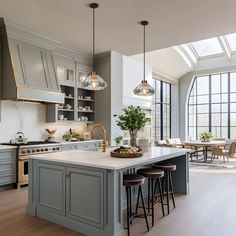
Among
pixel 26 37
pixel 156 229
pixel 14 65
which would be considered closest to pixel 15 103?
pixel 14 65

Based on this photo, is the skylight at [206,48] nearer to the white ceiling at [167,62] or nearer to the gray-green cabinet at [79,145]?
the white ceiling at [167,62]

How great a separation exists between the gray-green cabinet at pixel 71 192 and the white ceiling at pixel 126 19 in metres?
2.70

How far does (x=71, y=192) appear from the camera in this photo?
3006 millimetres

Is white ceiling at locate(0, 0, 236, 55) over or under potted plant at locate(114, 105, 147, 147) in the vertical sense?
over

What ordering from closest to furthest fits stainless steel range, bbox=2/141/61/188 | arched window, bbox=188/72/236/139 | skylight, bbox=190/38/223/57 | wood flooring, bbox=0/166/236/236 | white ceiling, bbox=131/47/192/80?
wood flooring, bbox=0/166/236/236, stainless steel range, bbox=2/141/61/188, white ceiling, bbox=131/47/192/80, skylight, bbox=190/38/223/57, arched window, bbox=188/72/236/139

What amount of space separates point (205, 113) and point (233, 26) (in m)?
6.56

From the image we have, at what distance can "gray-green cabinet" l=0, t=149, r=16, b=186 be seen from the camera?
15.2 feet

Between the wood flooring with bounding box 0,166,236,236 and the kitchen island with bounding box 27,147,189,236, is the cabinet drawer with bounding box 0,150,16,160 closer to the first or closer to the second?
the wood flooring with bounding box 0,166,236,236

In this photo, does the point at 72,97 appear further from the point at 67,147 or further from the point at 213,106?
the point at 213,106

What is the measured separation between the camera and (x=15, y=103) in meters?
5.39

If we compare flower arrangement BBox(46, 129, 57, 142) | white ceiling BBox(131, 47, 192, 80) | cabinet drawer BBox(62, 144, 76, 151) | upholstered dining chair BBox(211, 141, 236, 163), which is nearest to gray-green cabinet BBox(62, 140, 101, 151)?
cabinet drawer BBox(62, 144, 76, 151)

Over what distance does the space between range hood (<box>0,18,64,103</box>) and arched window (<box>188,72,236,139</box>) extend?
25.1 ft

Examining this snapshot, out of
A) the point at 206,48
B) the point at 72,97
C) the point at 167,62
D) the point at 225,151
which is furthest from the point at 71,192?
the point at 206,48

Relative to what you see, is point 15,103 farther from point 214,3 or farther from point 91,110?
point 214,3
